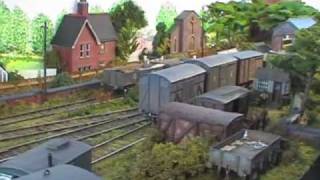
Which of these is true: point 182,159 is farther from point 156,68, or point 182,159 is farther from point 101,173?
point 156,68

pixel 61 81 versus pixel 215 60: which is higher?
pixel 215 60

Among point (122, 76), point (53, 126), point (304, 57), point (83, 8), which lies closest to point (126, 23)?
point (83, 8)

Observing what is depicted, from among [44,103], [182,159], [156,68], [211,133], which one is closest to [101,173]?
[182,159]

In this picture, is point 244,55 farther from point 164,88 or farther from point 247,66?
point 164,88

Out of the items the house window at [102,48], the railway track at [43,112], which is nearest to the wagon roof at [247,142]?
the railway track at [43,112]

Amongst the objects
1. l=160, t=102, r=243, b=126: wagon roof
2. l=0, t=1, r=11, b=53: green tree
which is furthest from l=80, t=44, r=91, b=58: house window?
l=160, t=102, r=243, b=126: wagon roof

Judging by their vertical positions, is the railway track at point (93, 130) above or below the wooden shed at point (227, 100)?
below

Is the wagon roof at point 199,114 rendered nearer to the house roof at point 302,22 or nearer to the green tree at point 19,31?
the green tree at point 19,31
